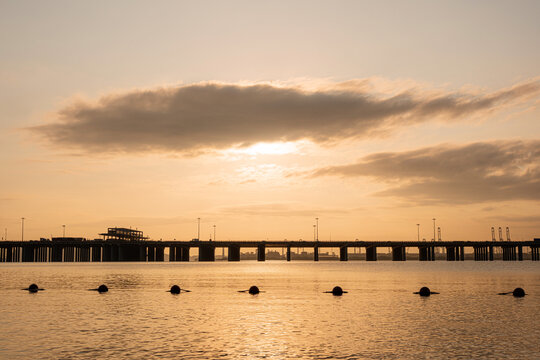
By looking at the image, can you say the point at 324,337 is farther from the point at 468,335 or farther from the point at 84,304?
the point at 84,304

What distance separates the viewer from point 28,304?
218 ft

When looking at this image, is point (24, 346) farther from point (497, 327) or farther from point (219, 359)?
point (497, 327)

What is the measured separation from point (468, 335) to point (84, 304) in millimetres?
43527

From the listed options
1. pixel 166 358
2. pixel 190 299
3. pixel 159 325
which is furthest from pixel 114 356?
pixel 190 299

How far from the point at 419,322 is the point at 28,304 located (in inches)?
1734

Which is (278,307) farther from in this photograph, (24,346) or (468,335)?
(24,346)

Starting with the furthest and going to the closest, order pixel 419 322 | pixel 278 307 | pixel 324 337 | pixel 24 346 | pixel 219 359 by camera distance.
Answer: pixel 278 307 < pixel 419 322 < pixel 324 337 < pixel 24 346 < pixel 219 359

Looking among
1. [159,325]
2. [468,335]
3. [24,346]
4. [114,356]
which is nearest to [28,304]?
[159,325]

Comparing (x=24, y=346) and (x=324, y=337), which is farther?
(x=324, y=337)

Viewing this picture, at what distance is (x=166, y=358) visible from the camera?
33.1 meters

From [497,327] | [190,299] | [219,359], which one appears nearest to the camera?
[219,359]

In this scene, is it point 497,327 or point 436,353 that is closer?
point 436,353

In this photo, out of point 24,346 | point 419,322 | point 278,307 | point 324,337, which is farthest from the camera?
point 278,307

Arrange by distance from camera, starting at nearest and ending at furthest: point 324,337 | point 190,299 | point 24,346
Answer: point 24,346, point 324,337, point 190,299
